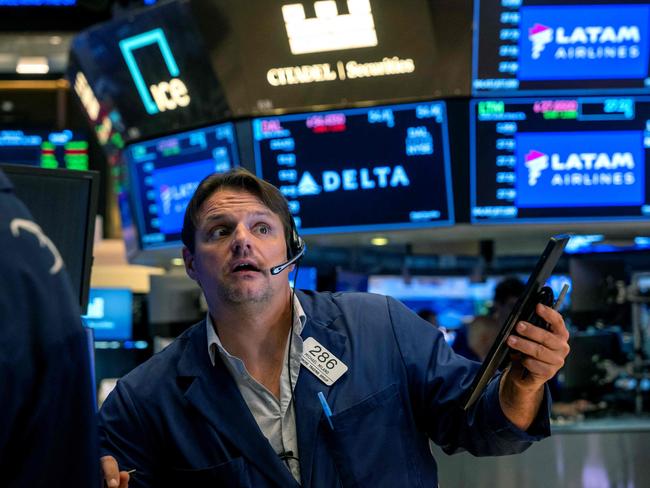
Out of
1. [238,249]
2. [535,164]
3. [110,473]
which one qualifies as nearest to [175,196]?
[535,164]

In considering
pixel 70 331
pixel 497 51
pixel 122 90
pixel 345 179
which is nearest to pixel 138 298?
pixel 122 90

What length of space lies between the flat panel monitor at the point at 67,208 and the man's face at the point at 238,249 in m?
0.25

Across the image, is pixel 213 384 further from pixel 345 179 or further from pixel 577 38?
pixel 577 38

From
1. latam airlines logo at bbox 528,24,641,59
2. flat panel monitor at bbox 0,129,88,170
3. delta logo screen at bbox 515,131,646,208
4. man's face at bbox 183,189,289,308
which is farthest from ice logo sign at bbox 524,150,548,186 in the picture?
flat panel monitor at bbox 0,129,88,170

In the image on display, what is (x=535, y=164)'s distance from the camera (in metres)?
4.33

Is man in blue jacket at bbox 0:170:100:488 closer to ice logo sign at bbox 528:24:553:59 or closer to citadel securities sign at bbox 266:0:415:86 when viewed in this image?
citadel securities sign at bbox 266:0:415:86

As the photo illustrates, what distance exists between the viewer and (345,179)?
4.42 m

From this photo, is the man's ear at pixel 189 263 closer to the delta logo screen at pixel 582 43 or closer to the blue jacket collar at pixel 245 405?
the blue jacket collar at pixel 245 405

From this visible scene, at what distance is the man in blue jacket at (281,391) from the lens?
2.01 metres

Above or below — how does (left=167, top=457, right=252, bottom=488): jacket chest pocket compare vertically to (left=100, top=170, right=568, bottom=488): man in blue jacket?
below

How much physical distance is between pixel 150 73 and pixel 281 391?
310 centimetres

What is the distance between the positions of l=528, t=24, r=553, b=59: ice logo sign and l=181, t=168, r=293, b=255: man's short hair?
90.6 inches

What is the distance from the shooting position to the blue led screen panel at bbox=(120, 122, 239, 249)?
Result: 15.6 ft

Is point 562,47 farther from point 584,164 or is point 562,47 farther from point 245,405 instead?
point 245,405
